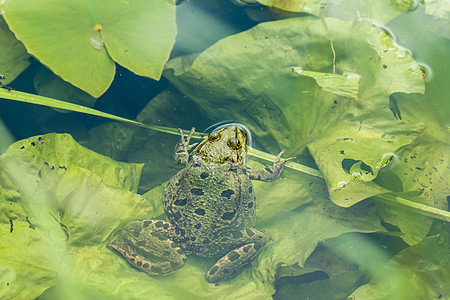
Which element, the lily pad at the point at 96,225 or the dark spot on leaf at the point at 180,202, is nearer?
the lily pad at the point at 96,225

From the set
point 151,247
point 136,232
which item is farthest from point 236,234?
point 136,232

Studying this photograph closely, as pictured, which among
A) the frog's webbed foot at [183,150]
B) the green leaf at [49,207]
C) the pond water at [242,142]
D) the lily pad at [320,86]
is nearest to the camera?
the green leaf at [49,207]

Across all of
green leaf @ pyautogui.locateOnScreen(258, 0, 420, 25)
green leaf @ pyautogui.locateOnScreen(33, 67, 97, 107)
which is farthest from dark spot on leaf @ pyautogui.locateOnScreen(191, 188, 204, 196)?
green leaf @ pyautogui.locateOnScreen(258, 0, 420, 25)

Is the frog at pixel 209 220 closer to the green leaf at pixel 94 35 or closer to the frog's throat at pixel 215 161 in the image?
the frog's throat at pixel 215 161

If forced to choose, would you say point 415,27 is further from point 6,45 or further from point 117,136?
point 6,45

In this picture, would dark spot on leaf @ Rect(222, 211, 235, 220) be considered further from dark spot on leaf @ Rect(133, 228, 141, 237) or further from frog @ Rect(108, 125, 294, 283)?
dark spot on leaf @ Rect(133, 228, 141, 237)

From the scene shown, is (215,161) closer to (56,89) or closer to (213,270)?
(213,270)

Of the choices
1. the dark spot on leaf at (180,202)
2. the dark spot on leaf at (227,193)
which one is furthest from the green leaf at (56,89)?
the dark spot on leaf at (227,193)
